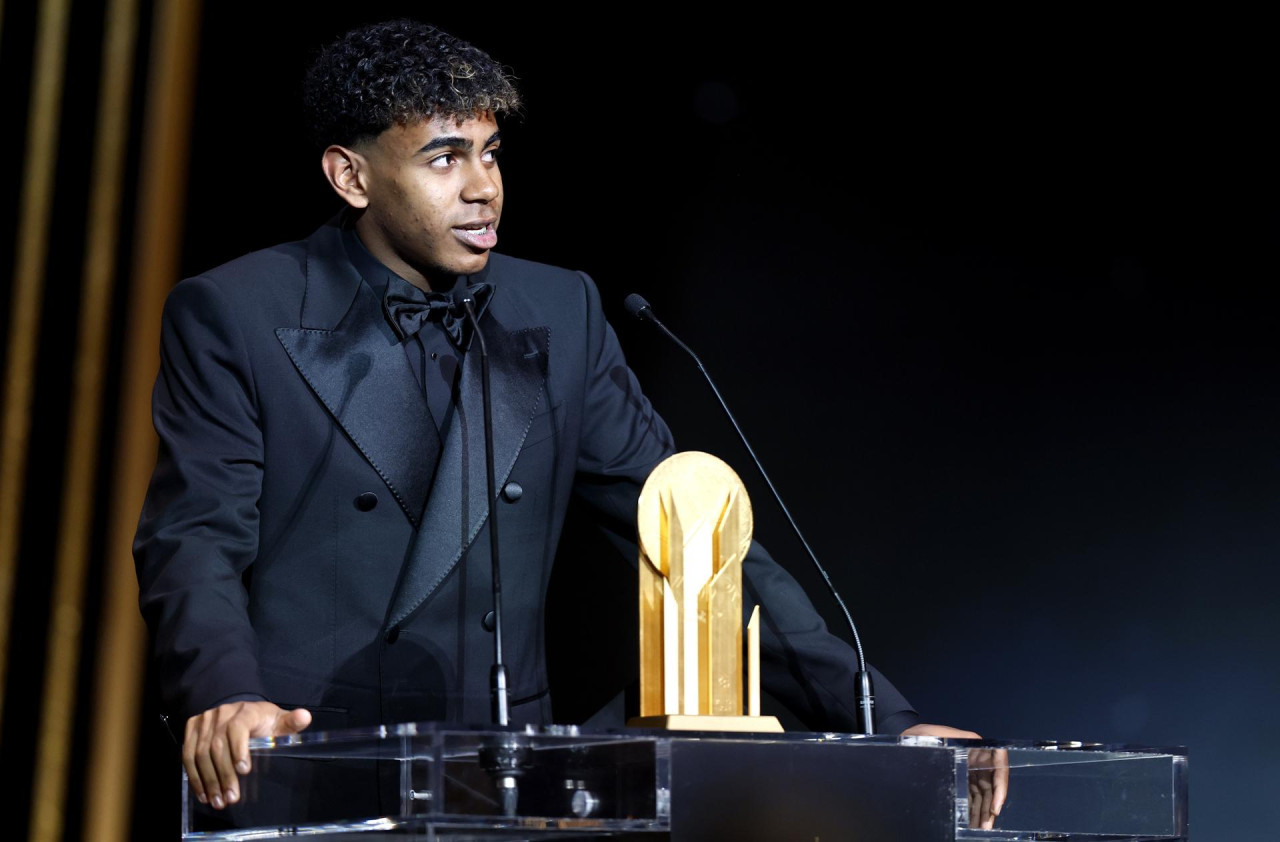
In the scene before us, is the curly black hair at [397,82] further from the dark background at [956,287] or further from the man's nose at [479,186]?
the dark background at [956,287]

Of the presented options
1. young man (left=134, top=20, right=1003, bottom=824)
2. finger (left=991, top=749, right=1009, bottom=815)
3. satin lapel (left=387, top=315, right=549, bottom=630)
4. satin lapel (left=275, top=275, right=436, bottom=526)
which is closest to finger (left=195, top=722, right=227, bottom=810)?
young man (left=134, top=20, right=1003, bottom=824)

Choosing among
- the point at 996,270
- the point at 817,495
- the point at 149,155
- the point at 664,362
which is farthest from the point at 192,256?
the point at 996,270

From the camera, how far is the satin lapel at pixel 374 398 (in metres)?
1.95

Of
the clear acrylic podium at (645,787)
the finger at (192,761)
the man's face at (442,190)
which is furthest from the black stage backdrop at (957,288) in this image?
the finger at (192,761)

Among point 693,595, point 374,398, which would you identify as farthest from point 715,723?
point 374,398

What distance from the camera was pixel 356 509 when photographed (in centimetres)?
193

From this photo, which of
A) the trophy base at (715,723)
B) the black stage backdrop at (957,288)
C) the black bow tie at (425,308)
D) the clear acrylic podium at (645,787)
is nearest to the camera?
the clear acrylic podium at (645,787)

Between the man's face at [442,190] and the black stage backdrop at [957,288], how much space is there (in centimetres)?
83

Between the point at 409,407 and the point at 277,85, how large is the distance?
3.68 ft

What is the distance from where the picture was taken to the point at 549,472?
2.09m

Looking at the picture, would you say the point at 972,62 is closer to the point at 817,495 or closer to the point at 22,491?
the point at 817,495

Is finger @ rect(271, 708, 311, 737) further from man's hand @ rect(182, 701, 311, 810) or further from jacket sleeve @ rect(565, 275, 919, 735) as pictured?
jacket sleeve @ rect(565, 275, 919, 735)

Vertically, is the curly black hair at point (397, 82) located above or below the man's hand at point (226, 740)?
above

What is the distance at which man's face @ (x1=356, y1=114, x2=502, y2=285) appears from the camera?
2.04m
